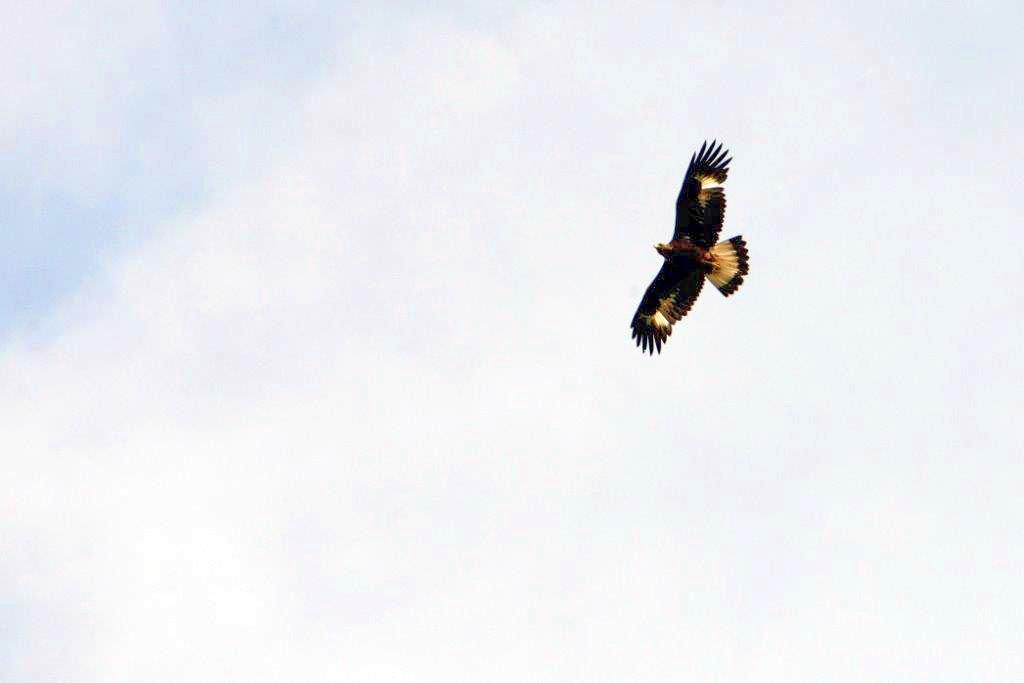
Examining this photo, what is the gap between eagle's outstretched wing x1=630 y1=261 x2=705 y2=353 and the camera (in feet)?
140

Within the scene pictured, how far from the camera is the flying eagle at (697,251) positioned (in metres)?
40.9

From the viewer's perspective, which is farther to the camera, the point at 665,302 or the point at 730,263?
the point at 665,302

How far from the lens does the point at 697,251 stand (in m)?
41.6

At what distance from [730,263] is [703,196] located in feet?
6.86

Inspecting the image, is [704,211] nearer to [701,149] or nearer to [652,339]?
[701,149]

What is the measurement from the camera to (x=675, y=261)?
139ft

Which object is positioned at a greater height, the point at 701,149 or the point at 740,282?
the point at 701,149

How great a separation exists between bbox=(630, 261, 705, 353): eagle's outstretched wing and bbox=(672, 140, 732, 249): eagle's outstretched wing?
1.47 meters

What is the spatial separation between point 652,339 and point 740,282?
366 cm

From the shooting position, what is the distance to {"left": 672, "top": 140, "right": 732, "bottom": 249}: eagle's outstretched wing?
4088 centimetres

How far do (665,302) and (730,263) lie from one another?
2.69 m

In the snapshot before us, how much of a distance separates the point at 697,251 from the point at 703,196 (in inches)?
61.7

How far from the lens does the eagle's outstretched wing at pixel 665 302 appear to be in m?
42.8

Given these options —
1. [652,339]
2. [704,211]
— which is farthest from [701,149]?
[652,339]
